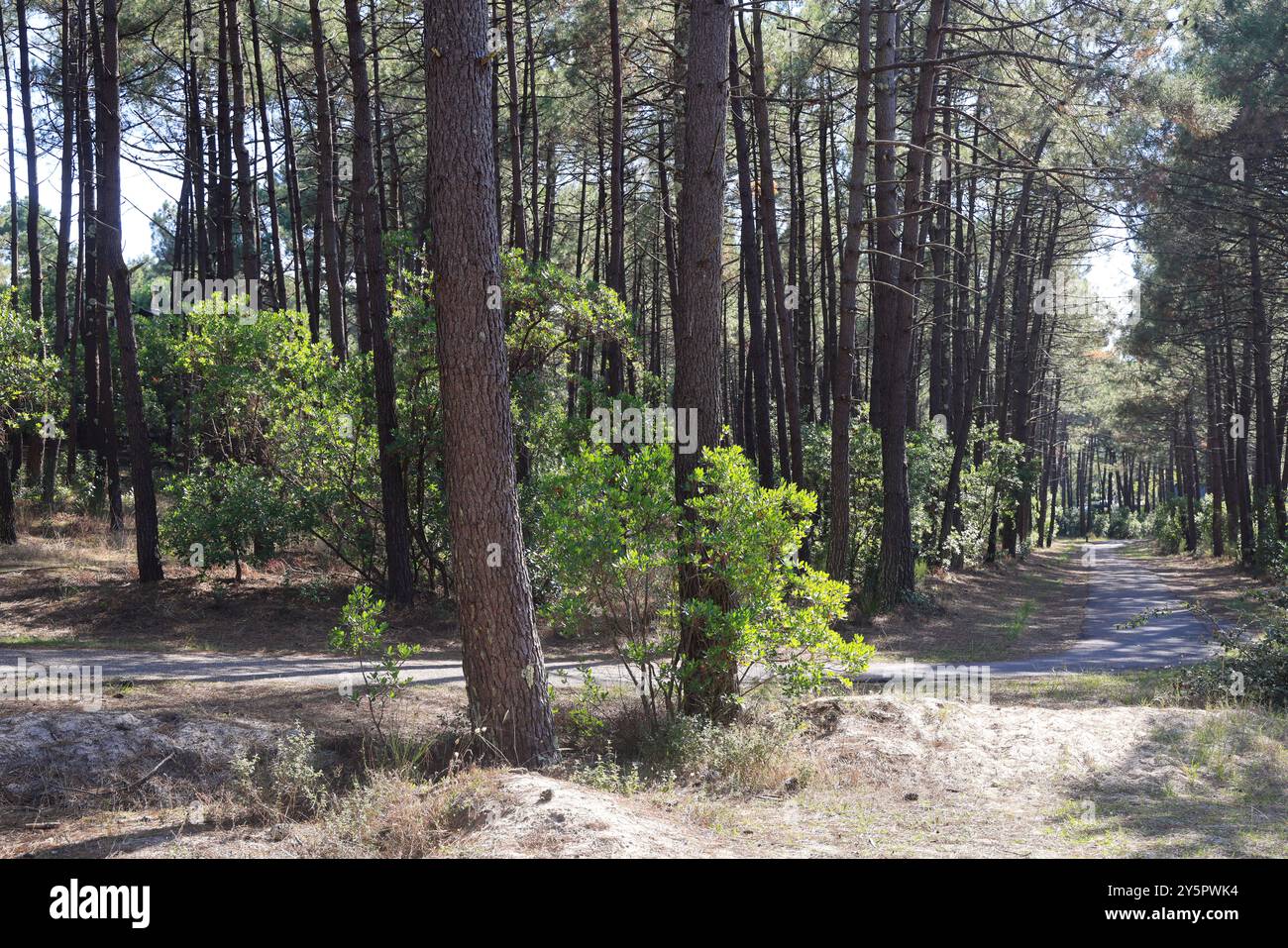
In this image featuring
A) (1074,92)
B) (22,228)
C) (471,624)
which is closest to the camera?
(471,624)

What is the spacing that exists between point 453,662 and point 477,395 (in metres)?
6.61

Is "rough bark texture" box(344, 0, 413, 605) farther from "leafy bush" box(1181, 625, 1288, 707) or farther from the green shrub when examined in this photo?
"leafy bush" box(1181, 625, 1288, 707)

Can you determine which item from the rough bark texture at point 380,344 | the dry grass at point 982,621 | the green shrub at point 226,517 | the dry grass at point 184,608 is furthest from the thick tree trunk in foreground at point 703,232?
the green shrub at point 226,517

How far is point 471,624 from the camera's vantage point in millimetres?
7090

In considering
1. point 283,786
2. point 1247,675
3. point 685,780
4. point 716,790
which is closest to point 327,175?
point 283,786

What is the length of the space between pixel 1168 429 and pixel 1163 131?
3844 centimetres

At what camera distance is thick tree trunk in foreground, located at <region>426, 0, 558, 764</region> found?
273 inches

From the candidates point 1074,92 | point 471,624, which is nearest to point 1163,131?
point 1074,92

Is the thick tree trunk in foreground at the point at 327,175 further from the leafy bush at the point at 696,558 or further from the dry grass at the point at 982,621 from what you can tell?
the dry grass at the point at 982,621

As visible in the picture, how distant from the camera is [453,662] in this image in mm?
12750

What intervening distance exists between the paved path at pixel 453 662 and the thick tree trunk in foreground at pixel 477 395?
1461 mm

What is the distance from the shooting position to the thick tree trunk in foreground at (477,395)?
22.8 ft

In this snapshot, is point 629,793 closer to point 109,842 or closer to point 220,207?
point 109,842

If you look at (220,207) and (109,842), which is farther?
(220,207)
